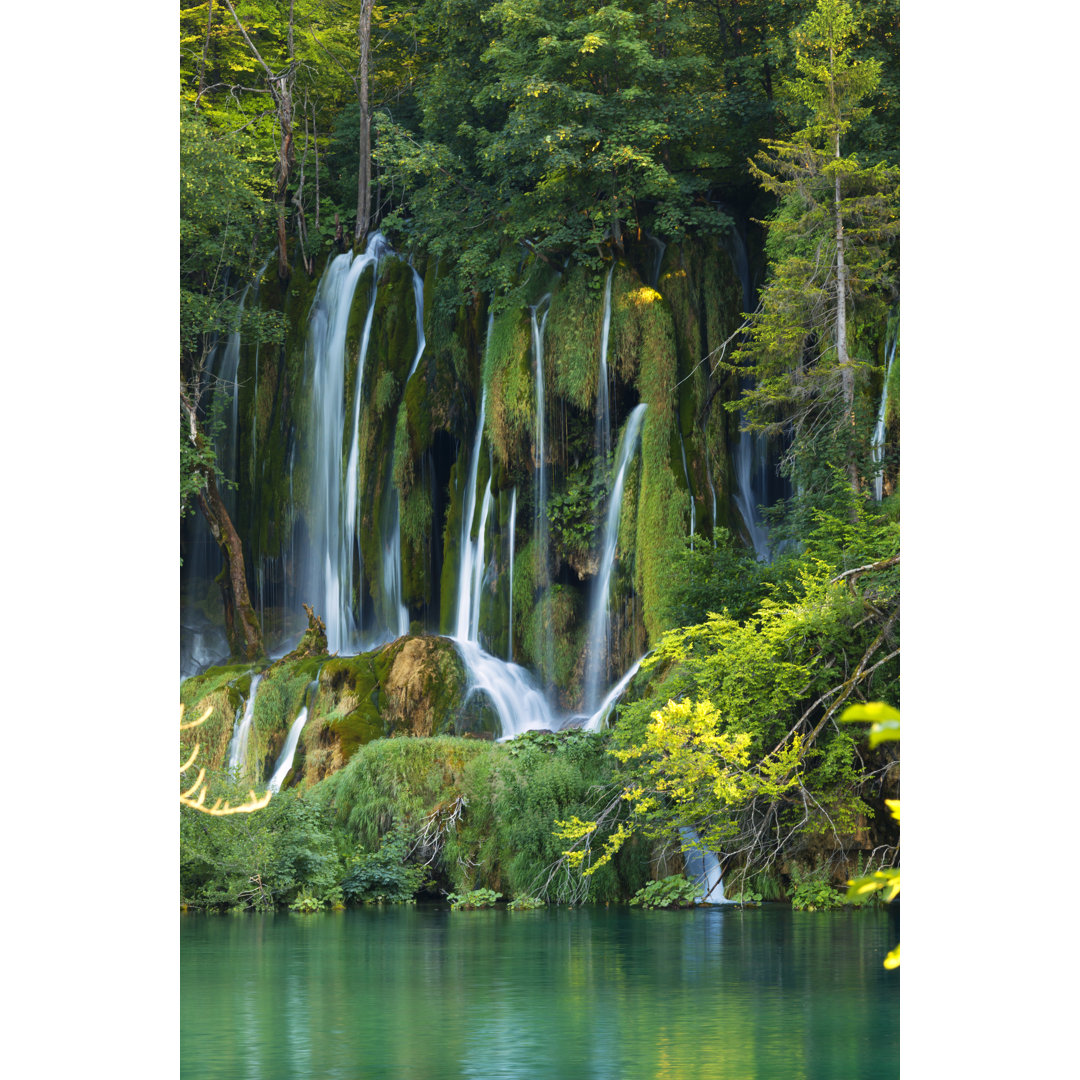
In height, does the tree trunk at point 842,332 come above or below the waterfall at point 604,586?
above

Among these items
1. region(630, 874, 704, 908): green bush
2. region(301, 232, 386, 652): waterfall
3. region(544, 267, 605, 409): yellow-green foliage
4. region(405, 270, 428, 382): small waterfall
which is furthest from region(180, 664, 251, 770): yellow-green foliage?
region(544, 267, 605, 409): yellow-green foliage

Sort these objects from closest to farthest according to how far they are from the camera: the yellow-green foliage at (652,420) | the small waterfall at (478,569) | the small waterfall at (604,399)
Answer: the yellow-green foliage at (652,420) → the small waterfall at (604,399) → the small waterfall at (478,569)

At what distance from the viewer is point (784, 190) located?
948cm

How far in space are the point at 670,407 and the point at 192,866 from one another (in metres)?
4.54

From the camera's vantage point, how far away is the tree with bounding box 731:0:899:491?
29.9 ft

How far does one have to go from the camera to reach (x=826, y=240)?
9.29 metres

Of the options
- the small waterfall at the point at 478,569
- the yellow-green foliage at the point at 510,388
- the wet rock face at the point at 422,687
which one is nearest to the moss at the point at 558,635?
the small waterfall at the point at 478,569

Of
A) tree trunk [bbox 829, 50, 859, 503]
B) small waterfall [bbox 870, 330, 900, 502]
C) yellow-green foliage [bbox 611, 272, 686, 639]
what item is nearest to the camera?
small waterfall [bbox 870, 330, 900, 502]

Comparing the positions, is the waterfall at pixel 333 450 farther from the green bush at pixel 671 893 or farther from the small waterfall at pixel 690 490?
the green bush at pixel 671 893

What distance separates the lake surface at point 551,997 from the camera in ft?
19.0

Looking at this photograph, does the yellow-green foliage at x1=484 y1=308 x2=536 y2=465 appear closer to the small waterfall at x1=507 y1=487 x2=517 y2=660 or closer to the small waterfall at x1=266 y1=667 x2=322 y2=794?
the small waterfall at x1=507 y1=487 x2=517 y2=660

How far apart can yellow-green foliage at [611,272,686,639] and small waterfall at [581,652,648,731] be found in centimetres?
31

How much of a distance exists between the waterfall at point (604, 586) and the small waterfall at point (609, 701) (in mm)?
119

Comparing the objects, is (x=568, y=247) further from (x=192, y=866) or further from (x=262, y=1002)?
(x=262, y=1002)
